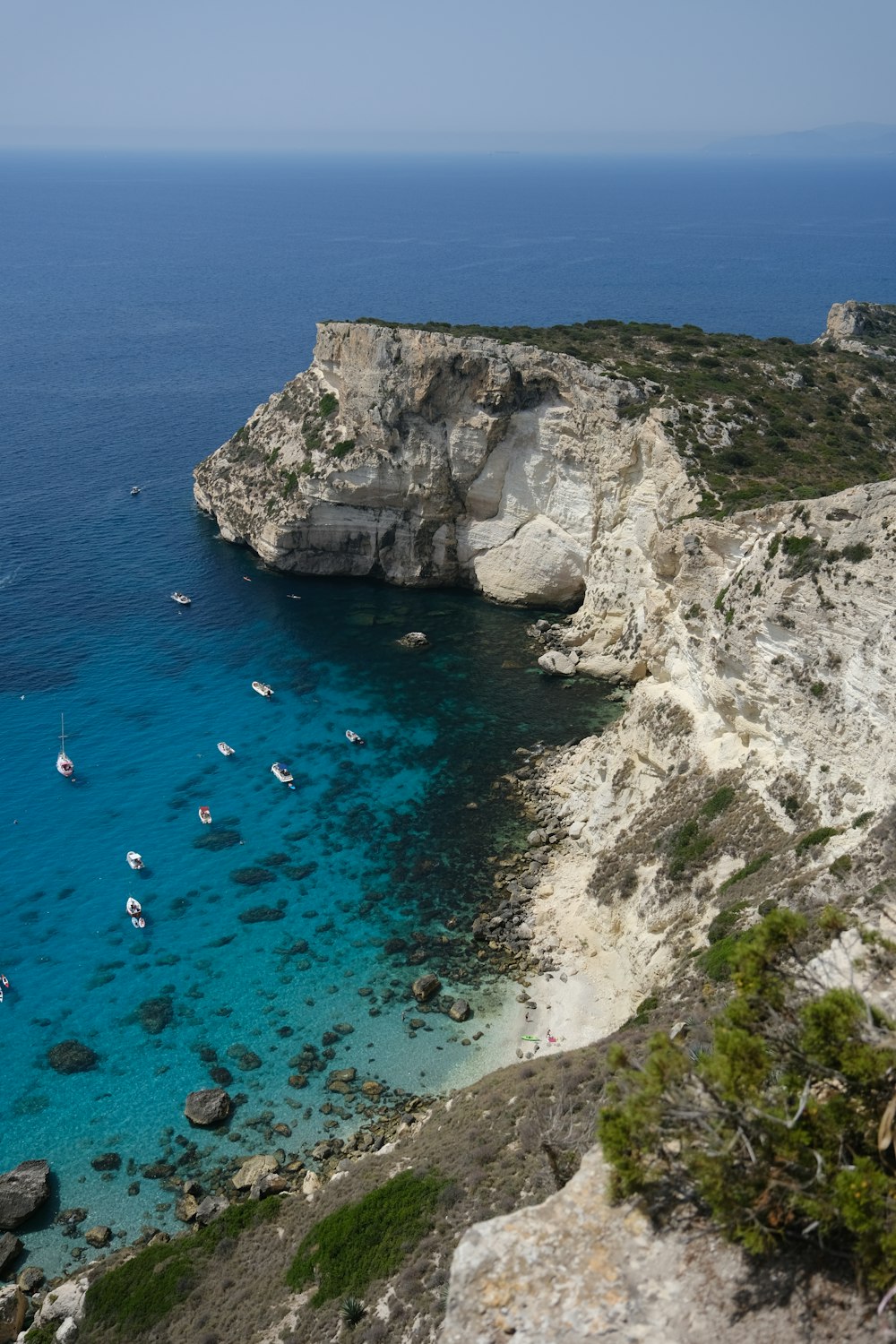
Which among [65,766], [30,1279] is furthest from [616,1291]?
[65,766]

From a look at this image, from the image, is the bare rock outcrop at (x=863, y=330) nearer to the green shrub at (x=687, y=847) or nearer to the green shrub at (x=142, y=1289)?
the green shrub at (x=687, y=847)

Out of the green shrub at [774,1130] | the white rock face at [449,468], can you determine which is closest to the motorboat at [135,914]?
the green shrub at [774,1130]

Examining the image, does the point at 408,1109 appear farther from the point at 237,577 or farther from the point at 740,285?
the point at 740,285

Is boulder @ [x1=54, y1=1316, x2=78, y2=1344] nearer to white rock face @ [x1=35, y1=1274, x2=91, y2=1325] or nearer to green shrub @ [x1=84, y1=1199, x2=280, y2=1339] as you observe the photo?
white rock face @ [x1=35, y1=1274, x2=91, y2=1325]

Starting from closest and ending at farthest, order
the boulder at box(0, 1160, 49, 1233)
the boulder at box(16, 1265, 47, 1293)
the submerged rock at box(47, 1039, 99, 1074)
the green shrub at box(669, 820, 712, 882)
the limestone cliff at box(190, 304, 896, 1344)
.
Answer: the limestone cliff at box(190, 304, 896, 1344), the boulder at box(16, 1265, 47, 1293), the boulder at box(0, 1160, 49, 1233), the submerged rock at box(47, 1039, 99, 1074), the green shrub at box(669, 820, 712, 882)

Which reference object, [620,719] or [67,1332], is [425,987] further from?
[620,719]

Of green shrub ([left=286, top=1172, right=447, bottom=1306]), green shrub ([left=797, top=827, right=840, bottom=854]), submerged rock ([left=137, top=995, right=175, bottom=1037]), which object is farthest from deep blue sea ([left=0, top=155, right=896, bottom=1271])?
green shrub ([left=797, top=827, right=840, bottom=854])
